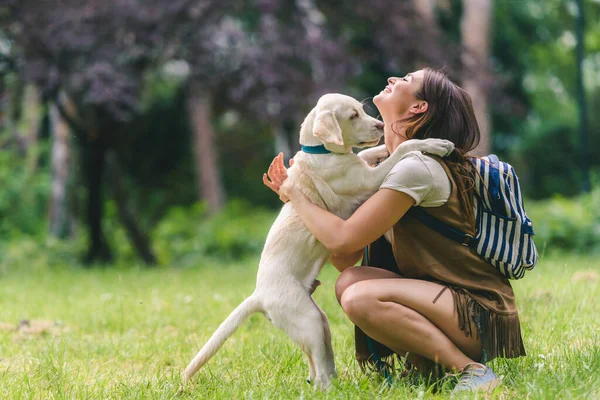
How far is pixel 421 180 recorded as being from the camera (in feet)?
10.3

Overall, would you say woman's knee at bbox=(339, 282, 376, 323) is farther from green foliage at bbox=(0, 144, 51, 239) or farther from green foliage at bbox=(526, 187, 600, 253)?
green foliage at bbox=(0, 144, 51, 239)

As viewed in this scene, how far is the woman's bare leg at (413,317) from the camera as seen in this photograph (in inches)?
124

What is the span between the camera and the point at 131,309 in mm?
5801

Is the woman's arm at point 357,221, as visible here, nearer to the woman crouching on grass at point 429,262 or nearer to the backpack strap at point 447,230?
the woman crouching on grass at point 429,262

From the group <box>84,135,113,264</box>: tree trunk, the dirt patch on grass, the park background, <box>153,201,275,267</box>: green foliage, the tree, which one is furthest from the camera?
<box>153,201,275,267</box>: green foliage

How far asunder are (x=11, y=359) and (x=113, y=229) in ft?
27.5

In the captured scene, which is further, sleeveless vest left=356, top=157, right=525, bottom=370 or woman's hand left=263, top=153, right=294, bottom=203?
woman's hand left=263, top=153, right=294, bottom=203

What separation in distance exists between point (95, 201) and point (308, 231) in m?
7.86

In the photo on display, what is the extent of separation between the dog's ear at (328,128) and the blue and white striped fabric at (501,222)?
654 mm

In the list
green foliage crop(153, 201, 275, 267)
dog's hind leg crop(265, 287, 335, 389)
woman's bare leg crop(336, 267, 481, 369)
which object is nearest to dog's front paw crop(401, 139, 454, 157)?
woman's bare leg crop(336, 267, 481, 369)

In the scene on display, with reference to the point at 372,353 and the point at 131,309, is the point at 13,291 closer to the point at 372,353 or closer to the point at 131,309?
the point at 131,309

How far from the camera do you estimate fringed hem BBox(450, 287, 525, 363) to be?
10.4 ft

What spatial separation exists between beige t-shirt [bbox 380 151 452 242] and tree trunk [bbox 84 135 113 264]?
794 centimetres

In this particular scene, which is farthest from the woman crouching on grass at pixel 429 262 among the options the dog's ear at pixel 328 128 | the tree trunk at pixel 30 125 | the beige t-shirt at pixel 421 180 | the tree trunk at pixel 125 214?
the tree trunk at pixel 30 125
